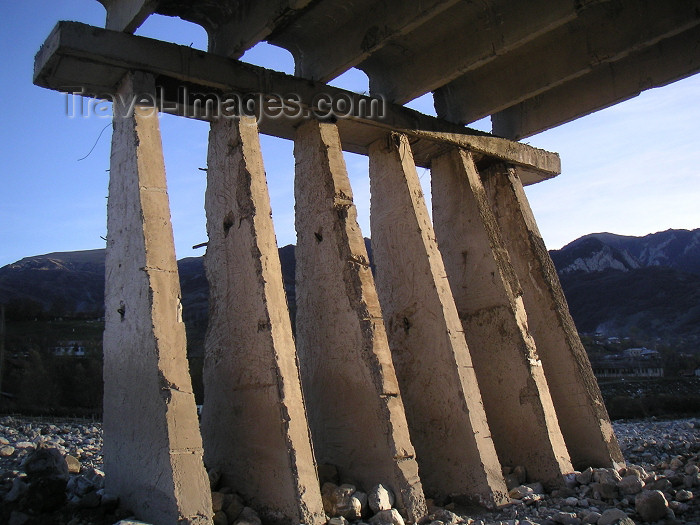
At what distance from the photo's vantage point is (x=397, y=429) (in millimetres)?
5105

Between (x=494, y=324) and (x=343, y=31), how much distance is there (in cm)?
327

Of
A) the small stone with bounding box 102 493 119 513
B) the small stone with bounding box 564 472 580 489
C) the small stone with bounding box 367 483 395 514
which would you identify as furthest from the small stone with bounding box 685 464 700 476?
the small stone with bounding box 102 493 119 513

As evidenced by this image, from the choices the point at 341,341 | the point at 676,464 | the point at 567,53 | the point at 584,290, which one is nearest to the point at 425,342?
the point at 341,341

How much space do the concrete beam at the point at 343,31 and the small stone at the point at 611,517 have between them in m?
4.09

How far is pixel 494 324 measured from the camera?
698cm

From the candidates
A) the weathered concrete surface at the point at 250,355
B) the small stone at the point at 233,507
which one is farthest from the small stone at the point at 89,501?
the weathered concrete surface at the point at 250,355

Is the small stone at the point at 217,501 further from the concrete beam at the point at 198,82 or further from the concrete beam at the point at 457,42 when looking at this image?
the concrete beam at the point at 457,42

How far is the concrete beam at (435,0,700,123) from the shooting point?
6340 millimetres

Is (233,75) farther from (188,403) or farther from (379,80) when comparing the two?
(188,403)

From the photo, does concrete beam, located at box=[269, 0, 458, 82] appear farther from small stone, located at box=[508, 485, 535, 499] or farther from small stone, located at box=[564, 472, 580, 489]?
small stone, located at box=[564, 472, 580, 489]

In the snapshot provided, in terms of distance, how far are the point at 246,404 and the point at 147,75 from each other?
254cm

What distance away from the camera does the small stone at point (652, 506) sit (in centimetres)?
491

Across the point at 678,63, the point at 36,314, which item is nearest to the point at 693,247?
the point at 36,314

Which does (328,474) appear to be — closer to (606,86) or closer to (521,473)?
(521,473)
